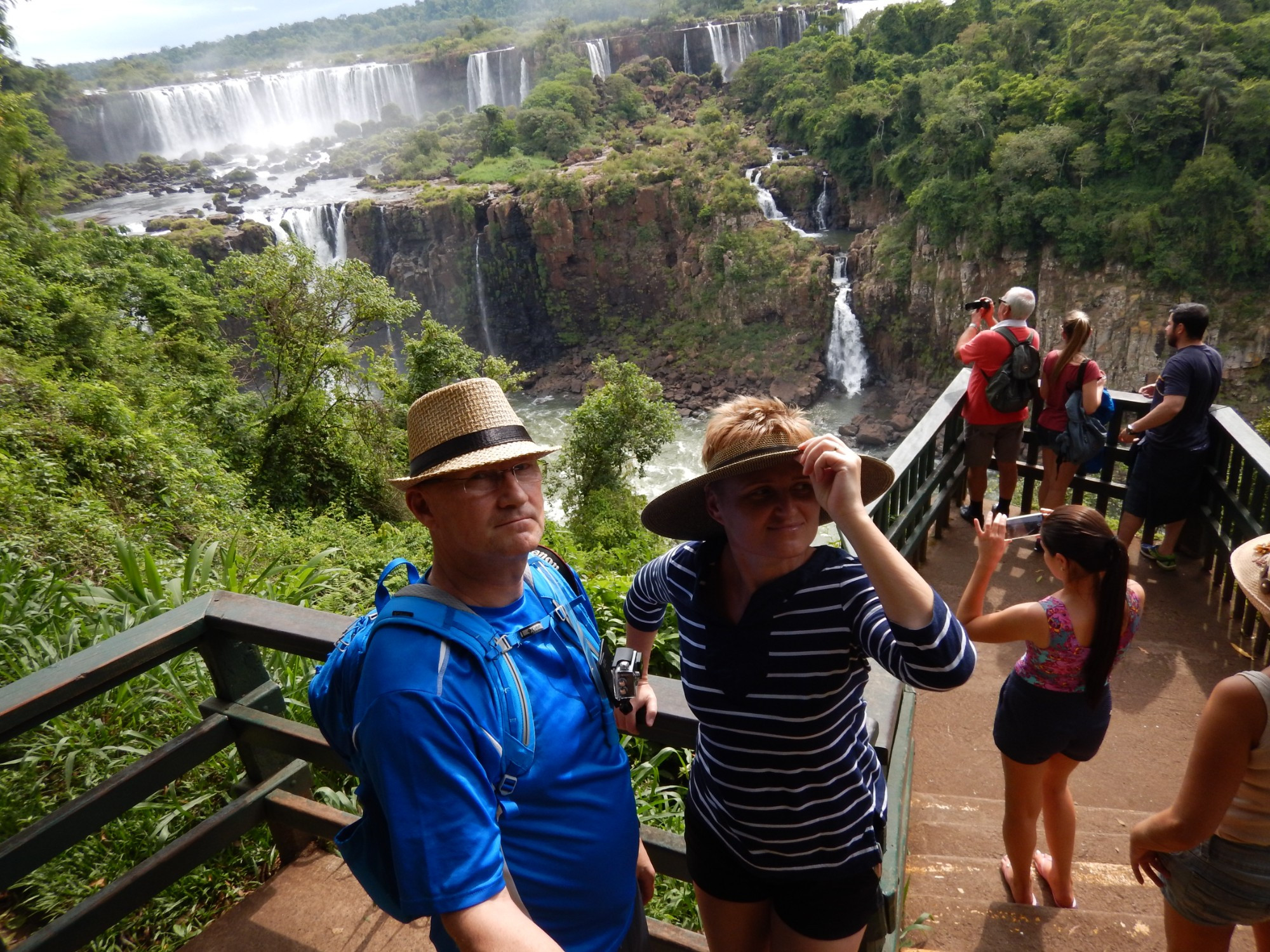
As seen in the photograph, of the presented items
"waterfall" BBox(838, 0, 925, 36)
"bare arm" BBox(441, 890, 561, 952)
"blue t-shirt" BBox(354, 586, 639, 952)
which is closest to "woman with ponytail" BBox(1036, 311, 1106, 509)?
"blue t-shirt" BBox(354, 586, 639, 952)

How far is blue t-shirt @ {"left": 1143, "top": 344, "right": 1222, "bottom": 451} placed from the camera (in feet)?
13.7

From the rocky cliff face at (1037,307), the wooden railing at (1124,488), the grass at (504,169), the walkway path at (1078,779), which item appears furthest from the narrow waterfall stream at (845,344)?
the walkway path at (1078,779)

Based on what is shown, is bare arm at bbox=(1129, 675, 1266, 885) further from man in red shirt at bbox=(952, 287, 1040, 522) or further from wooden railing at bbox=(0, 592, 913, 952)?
man in red shirt at bbox=(952, 287, 1040, 522)

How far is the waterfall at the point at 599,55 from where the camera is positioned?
197ft

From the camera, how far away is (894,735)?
196 centimetres

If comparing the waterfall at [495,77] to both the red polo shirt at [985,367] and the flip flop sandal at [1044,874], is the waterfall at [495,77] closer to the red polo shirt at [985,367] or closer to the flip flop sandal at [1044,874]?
the red polo shirt at [985,367]

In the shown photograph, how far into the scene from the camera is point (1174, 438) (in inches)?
172

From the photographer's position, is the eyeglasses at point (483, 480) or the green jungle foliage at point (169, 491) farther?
the green jungle foliage at point (169, 491)

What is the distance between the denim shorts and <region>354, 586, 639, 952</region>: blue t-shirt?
1392 millimetres

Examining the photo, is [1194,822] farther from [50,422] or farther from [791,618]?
[50,422]

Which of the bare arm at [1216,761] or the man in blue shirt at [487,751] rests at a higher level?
the man in blue shirt at [487,751]

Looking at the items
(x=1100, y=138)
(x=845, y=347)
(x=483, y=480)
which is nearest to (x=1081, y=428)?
(x=483, y=480)

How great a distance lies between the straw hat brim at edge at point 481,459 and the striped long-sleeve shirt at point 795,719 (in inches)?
20.0

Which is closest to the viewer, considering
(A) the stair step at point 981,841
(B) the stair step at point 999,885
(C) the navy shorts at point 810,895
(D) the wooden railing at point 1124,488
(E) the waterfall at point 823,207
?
(C) the navy shorts at point 810,895
